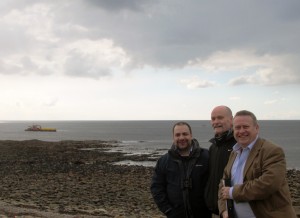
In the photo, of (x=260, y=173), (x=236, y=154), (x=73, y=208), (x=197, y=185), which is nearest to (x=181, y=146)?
(x=197, y=185)

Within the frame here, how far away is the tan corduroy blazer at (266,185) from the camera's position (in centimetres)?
356

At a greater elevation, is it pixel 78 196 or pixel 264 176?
pixel 264 176

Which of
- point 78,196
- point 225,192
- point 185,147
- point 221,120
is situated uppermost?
point 221,120

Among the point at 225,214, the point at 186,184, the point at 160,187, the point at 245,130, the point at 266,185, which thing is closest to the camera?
the point at 266,185

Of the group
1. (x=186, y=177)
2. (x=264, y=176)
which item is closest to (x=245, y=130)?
(x=264, y=176)

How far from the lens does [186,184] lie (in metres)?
4.75

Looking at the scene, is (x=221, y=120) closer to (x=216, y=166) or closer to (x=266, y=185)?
(x=216, y=166)

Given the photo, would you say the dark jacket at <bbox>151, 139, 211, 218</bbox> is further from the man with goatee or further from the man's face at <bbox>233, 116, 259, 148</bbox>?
the man's face at <bbox>233, 116, 259, 148</bbox>

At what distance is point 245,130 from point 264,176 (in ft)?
1.74

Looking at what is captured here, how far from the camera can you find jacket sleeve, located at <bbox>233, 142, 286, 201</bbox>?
3551 millimetres

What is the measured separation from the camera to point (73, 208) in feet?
40.4

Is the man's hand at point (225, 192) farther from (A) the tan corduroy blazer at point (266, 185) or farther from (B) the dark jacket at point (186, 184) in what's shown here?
(B) the dark jacket at point (186, 184)

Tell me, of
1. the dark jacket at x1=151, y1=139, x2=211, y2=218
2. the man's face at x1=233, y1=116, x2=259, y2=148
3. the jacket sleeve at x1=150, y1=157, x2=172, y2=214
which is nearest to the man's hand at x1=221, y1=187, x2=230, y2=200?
the man's face at x1=233, y1=116, x2=259, y2=148

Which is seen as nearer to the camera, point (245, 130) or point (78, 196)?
point (245, 130)
